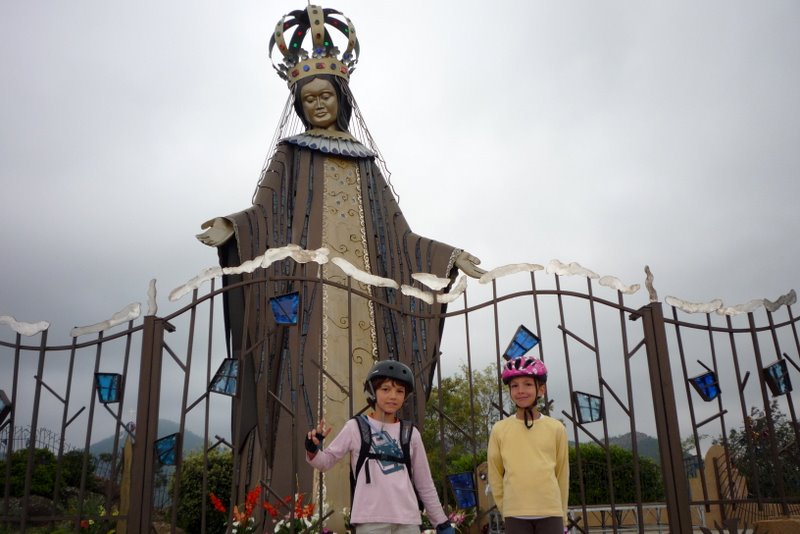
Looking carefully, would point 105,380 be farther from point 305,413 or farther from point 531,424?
point 531,424

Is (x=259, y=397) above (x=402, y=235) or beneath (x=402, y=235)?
beneath

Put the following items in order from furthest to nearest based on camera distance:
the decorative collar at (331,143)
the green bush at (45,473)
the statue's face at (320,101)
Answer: the green bush at (45,473)
the statue's face at (320,101)
the decorative collar at (331,143)

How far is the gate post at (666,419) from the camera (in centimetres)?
444

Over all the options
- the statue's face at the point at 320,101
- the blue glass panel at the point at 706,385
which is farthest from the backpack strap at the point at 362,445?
the statue's face at the point at 320,101

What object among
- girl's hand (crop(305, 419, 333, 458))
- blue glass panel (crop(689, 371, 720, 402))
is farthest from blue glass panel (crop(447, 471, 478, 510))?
blue glass panel (crop(689, 371, 720, 402))

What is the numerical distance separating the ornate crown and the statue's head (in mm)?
107

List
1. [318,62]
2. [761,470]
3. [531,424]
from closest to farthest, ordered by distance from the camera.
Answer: [531,424]
[318,62]
[761,470]

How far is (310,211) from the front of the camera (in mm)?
8008

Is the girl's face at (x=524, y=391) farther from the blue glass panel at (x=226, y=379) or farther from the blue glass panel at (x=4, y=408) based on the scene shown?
the blue glass panel at (x=4, y=408)

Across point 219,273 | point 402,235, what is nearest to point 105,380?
point 219,273

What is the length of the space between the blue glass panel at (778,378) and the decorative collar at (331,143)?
5410 millimetres

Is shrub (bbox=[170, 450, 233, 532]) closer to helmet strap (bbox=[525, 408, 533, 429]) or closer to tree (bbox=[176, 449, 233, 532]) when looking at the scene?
tree (bbox=[176, 449, 233, 532])

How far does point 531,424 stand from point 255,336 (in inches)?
151

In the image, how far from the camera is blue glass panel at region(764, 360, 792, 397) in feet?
16.5
